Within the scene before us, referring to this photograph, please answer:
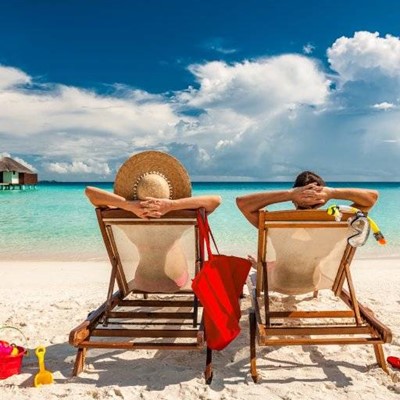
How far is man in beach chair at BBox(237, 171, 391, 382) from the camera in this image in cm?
310

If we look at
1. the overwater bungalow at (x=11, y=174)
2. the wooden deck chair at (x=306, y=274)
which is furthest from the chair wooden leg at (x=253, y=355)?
the overwater bungalow at (x=11, y=174)

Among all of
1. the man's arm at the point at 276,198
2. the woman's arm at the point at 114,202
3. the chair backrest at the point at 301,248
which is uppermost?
the man's arm at the point at 276,198

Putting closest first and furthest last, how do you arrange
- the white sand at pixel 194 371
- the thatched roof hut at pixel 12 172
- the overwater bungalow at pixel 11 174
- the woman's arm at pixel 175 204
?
the white sand at pixel 194 371 < the woman's arm at pixel 175 204 < the thatched roof hut at pixel 12 172 < the overwater bungalow at pixel 11 174

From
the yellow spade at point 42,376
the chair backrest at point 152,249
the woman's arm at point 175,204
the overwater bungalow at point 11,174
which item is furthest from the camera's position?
the overwater bungalow at point 11,174

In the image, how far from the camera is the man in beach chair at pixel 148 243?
319 cm

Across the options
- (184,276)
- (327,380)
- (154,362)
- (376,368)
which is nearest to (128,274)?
(184,276)

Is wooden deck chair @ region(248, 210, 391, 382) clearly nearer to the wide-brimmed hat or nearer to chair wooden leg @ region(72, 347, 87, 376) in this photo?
the wide-brimmed hat

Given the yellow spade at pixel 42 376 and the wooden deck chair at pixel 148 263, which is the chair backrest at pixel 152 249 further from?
the yellow spade at pixel 42 376

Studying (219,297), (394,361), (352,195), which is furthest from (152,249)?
(394,361)

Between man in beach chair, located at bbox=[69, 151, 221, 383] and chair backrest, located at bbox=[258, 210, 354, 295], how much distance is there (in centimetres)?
48

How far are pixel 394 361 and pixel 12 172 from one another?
192ft

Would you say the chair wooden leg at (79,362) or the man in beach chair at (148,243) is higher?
the man in beach chair at (148,243)

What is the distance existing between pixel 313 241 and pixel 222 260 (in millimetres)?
716

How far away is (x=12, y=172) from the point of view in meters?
56.3
